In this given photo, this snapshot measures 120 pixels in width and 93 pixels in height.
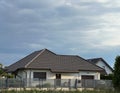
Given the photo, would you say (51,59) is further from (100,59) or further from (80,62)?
(100,59)

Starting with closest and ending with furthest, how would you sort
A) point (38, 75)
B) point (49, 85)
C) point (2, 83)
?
point (2, 83), point (49, 85), point (38, 75)

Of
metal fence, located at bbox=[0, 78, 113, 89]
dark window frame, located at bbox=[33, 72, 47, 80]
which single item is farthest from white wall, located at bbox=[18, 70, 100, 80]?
metal fence, located at bbox=[0, 78, 113, 89]

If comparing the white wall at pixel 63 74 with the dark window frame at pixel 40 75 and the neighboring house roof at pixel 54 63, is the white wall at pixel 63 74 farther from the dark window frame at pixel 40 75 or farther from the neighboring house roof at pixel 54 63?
the neighboring house roof at pixel 54 63

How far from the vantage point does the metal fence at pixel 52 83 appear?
47.5 metres

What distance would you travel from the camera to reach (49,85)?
5025 cm

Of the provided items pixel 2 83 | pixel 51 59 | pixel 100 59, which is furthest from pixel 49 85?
pixel 100 59

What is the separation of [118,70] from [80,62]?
30206 mm

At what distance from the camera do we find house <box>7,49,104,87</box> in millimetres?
56562

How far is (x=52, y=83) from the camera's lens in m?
51.4

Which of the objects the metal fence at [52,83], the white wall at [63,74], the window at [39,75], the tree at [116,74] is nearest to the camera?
the tree at [116,74]

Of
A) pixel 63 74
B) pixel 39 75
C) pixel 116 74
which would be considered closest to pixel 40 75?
pixel 39 75

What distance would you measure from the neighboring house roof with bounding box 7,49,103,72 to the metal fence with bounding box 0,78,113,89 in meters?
4.82

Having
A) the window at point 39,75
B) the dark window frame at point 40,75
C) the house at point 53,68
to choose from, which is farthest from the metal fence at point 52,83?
the window at point 39,75

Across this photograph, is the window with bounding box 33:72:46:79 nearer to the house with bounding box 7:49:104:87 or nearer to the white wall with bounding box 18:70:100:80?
the house with bounding box 7:49:104:87
